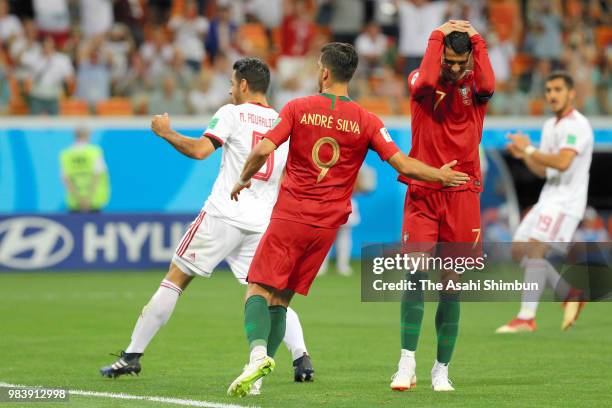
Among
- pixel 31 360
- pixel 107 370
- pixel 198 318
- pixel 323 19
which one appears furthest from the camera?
pixel 323 19

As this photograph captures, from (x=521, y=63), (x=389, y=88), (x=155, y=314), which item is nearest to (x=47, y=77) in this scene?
(x=389, y=88)

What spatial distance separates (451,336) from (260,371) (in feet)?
4.97

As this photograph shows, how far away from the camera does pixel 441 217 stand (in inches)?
318

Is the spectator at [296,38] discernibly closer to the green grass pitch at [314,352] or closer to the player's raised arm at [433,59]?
the green grass pitch at [314,352]

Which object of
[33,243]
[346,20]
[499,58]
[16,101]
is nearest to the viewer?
[33,243]

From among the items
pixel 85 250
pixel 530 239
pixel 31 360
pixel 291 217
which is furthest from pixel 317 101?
pixel 85 250

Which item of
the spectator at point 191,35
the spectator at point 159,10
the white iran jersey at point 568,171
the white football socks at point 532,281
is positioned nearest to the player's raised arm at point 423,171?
the white iran jersey at point 568,171

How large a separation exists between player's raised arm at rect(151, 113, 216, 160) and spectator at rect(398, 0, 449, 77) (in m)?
14.6

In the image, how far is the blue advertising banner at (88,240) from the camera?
60.2ft

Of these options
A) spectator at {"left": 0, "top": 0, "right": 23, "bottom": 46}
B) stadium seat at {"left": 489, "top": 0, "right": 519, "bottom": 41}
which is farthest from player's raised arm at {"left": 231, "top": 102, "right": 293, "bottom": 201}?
stadium seat at {"left": 489, "top": 0, "right": 519, "bottom": 41}

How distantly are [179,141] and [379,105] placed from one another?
14164 mm

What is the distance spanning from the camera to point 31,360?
9469mm

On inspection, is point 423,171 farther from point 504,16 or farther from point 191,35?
point 504,16

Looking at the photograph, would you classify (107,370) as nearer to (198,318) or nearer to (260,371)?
(260,371)
